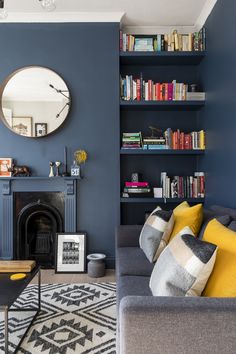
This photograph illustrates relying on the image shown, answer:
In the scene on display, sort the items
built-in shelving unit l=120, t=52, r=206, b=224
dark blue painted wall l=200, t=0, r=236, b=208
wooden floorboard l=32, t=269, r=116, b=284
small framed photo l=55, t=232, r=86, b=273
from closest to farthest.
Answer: dark blue painted wall l=200, t=0, r=236, b=208, wooden floorboard l=32, t=269, r=116, b=284, small framed photo l=55, t=232, r=86, b=273, built-in shelving unit l=120, t=52, r=206, b=224

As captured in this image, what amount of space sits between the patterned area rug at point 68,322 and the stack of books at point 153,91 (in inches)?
85.8

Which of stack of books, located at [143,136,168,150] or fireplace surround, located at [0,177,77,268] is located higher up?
stack of books, located at [143,136,168,150]

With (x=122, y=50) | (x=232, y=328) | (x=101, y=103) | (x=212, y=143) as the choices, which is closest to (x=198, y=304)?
(x=232, y=328)

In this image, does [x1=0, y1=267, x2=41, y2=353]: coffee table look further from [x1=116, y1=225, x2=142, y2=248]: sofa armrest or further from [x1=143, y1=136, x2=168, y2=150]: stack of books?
[x1=143, y1=136, x2=168, y2=150]: stack of books

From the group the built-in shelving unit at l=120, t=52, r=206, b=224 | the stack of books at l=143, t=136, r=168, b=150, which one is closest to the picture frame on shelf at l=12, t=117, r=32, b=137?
the built-in shelving unit at l=120, t=52, r=206, b=224

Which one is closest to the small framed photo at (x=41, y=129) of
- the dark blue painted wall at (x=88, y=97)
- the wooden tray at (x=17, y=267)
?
the dark blue painted wall at (x=88, y=97)

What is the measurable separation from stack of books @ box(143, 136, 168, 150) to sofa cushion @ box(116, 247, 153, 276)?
4.31 feet

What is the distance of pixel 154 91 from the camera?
358 cm

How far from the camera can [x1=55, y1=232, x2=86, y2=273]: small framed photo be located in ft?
→ 11.4

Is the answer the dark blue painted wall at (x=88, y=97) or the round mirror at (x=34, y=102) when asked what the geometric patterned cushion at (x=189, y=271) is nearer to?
the dark blue painted wall at (x=88, y=97)

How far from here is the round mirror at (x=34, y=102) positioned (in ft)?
11.9

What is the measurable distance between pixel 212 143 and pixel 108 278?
185 centimetres

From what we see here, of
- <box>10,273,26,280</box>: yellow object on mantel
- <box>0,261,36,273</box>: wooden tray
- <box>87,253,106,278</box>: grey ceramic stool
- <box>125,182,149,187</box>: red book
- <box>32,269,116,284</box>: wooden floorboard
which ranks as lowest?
<box>32,269,116,284</box>: wooden floorboard

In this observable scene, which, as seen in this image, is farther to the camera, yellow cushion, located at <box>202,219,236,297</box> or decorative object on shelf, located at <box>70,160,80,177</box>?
decorative object on shelf, located at <box>70,160,80,177</box>
